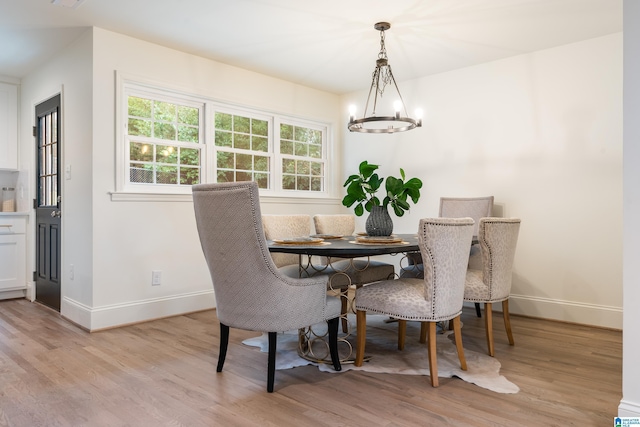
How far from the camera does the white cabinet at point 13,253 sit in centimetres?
453

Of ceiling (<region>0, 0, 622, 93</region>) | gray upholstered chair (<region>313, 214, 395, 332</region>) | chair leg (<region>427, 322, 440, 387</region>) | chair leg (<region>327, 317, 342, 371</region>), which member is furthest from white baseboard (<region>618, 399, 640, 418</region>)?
ceiling (<region>0, 0, 622, 93</region>)

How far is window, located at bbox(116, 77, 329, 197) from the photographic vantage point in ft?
12.5

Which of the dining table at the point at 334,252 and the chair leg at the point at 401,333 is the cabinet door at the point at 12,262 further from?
the chair leg at the point at 401,333

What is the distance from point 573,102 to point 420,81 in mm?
1573

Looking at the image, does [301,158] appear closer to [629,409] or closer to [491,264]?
[491,264]

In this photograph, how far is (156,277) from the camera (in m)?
3.84

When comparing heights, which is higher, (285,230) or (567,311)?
(285,230)

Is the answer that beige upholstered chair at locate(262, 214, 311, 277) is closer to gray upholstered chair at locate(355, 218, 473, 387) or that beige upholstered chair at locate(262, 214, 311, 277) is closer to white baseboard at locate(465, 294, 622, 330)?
gray upholstered chair at locate(355, 218, 473, 387)

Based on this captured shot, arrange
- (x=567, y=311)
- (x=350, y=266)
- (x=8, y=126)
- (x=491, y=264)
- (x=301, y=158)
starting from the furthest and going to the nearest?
(x=301, y=158) < (x=8, y=126) < (x=567, y=311) < (x=350, y=266) < (x=491, y=264)

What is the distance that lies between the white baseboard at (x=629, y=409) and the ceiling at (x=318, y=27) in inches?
100

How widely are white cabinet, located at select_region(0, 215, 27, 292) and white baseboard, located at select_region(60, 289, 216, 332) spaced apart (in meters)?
1.09

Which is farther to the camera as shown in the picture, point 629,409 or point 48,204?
point 48,204

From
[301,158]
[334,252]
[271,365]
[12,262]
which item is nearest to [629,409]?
[334,252]

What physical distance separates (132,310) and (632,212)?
3497 mm
